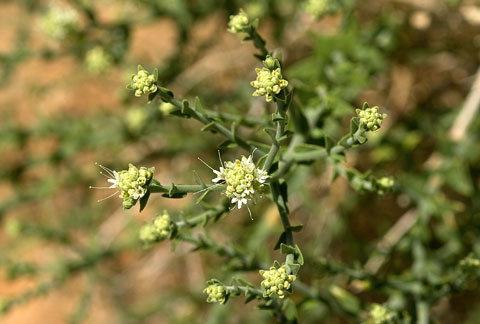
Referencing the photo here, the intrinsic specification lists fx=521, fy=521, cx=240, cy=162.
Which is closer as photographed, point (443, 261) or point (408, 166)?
point (443, 261)

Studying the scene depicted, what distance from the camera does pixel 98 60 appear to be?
3816 mm

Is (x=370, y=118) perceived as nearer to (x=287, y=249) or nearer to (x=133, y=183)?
(x=287, y=249)

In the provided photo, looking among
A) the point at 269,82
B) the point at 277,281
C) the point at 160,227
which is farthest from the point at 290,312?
the point at 269,82

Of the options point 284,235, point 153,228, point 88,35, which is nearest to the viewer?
point 284,235

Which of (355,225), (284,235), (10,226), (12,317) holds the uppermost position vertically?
(284,235)

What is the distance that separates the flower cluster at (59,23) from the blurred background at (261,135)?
1 cm

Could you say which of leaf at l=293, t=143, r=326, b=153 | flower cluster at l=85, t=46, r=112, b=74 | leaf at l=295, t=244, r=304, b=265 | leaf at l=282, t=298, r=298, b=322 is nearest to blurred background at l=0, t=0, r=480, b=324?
flower cluster at l=85, t=46, r=112, b=74

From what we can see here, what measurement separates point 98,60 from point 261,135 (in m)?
1.35

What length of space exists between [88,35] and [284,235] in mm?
2681

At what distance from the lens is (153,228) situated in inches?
93.4

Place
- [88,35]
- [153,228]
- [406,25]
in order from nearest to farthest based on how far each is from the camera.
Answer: [153,228], [88,35], [406,25]

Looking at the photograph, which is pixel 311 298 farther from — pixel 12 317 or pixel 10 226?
pixel 12 317

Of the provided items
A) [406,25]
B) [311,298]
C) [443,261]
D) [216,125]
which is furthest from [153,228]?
[406,25]

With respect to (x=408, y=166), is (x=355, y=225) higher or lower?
lower
